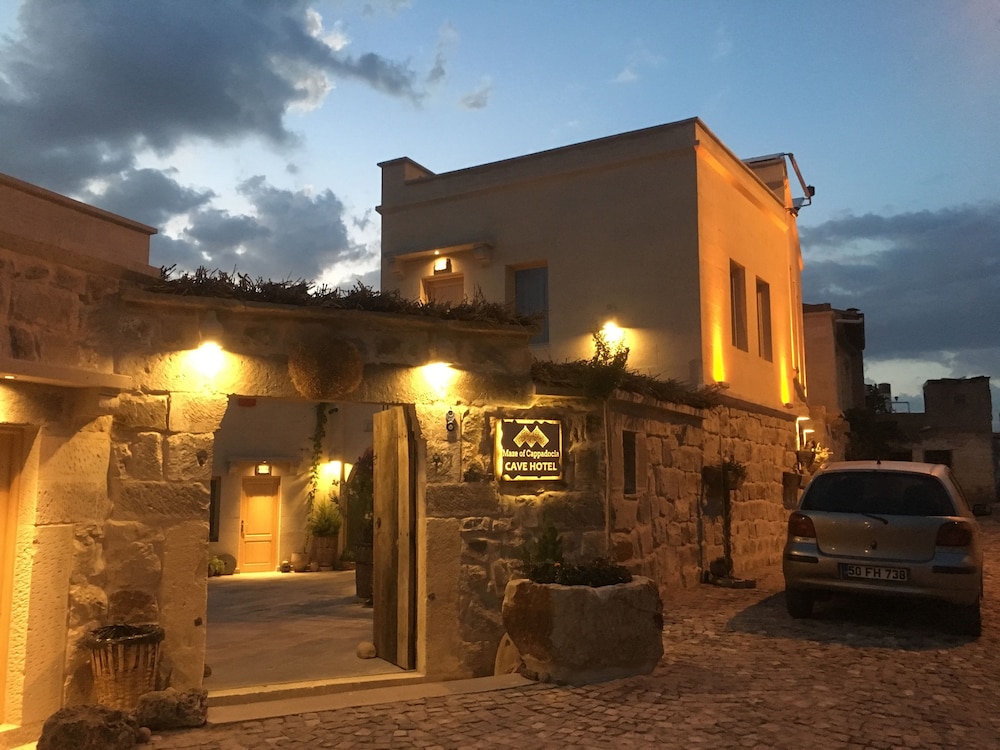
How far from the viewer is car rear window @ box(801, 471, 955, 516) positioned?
6.98m

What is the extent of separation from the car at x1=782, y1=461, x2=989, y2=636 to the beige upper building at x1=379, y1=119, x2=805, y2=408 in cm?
393

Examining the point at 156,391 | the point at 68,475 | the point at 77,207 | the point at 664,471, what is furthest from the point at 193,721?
the point at 664,471

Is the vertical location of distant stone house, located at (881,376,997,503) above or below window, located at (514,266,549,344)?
below

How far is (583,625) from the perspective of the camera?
550 cm

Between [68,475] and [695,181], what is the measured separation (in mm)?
9310

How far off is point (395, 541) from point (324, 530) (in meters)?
9.35

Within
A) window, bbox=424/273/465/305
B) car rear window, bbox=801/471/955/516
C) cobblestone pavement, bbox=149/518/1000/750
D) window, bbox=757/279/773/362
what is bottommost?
cobblestone pavement, bbox=149/518/1000/750

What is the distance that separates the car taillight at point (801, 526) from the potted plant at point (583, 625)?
217cm

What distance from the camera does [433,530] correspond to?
5.96m

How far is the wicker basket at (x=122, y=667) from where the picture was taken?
4.59 meters

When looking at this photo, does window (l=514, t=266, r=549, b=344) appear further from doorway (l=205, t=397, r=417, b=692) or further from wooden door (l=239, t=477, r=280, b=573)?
wooden door (l=239, t=477, r=280, b=573)

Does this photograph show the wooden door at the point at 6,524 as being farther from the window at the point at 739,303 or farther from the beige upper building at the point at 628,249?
the window at the point at 739,303

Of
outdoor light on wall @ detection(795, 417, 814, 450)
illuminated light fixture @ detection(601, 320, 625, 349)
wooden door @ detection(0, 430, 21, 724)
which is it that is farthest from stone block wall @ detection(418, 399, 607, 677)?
outdoor light on wall @ detection(795, 417, 814, 450)

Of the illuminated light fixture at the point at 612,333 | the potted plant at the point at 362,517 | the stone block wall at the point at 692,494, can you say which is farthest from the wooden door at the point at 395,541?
the illuminated light fixture at the point at 612,333
